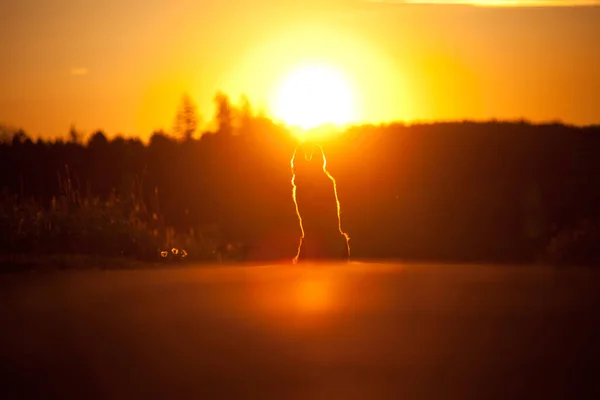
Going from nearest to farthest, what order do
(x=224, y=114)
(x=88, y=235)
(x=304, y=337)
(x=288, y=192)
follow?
(x=304, y=337) → (x=88, y=235) → (x=288, y=192) → (x=224, y=114)

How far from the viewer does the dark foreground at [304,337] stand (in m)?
7.55

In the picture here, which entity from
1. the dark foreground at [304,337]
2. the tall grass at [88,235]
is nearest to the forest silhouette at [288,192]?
the tall grass at [88,235]

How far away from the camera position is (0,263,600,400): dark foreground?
297 inches

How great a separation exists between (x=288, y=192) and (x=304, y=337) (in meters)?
28.2

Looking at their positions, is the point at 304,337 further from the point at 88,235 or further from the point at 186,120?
the point at 186,120

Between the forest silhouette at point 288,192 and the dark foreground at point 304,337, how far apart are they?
683 centimetres

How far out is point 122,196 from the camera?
92.7 feet

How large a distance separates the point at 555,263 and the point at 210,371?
13.2 m

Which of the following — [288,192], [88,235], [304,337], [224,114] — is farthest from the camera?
[224,114]

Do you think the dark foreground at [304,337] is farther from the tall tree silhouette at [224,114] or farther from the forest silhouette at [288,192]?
the tall tree silhouette at [224,114]

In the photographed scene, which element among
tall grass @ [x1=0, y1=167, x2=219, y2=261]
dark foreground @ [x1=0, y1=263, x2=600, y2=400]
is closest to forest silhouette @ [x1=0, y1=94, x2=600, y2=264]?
tall grass @ [x1=0, y1=167, x2=219, y2=261]

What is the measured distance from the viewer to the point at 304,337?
10000 mm

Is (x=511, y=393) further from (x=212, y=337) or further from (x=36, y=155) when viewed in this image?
(x=36, y=155)

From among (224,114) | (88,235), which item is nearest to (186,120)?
(224,114)
